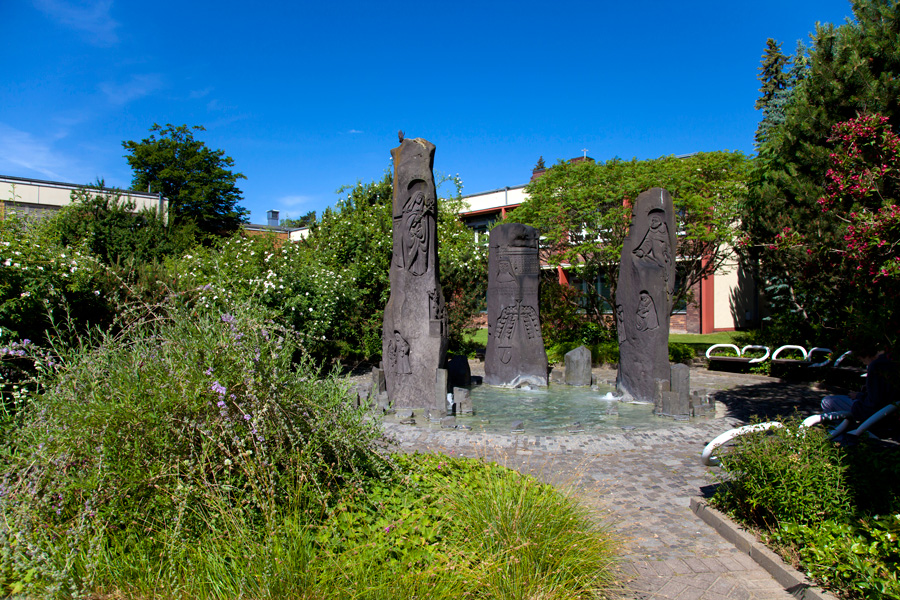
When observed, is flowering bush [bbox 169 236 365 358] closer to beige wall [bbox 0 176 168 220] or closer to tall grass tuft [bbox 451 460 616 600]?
tall grass tuft [bbox 451 460 616 600]

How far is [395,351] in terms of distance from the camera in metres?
9.24

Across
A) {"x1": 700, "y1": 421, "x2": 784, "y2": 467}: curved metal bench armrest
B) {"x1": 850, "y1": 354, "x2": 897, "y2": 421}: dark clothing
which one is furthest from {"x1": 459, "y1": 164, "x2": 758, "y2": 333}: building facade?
{"x1": 700, "y1": 421, "x2": 784, "y2": 467}: curved metal bench armrest

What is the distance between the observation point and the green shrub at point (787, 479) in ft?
12.7

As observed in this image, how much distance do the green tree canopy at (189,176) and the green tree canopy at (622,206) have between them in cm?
2195

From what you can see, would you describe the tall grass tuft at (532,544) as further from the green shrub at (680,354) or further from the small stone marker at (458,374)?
the green shrub at (680,354)

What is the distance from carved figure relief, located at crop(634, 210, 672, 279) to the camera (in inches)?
376

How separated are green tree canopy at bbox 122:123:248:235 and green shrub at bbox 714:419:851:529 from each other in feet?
109

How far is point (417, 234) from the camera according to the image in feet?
30.1

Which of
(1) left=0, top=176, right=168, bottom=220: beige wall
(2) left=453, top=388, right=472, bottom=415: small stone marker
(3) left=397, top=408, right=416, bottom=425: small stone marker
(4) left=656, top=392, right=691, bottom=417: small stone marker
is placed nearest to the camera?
(3) left=397, top=408, right=416, bottom=425: small stone marker

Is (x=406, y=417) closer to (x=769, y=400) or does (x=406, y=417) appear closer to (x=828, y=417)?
(x=828, y=417)

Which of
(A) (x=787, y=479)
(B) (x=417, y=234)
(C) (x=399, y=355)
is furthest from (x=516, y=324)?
(A) (x=787, y=479)

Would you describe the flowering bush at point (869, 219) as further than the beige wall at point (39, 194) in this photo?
No

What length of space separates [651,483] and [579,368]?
6.53 meters

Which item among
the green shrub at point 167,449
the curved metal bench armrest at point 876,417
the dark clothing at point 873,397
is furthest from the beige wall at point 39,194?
the curved metal bench armrest at point 876,417
